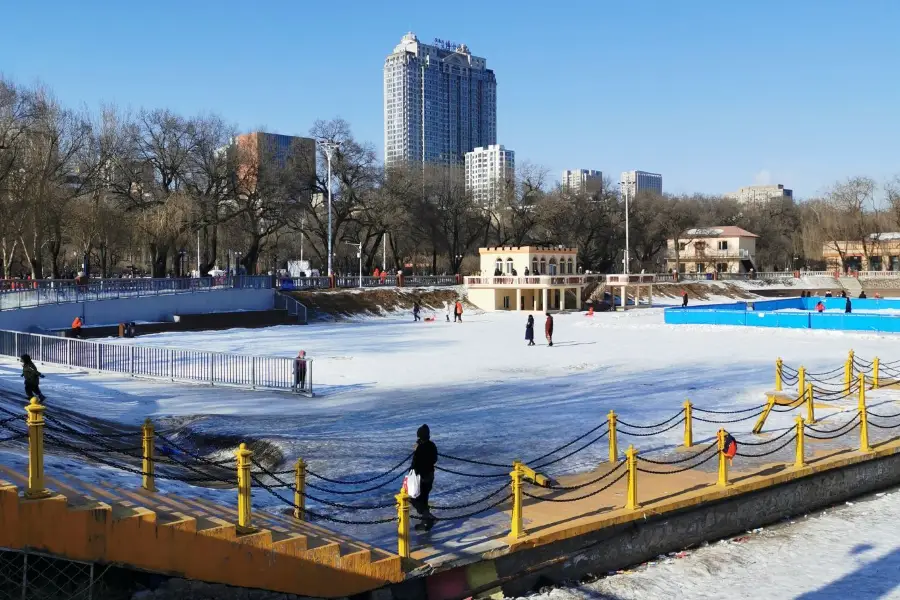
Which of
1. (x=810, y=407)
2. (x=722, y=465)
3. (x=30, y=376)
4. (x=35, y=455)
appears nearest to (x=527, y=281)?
(x=810, y=407)

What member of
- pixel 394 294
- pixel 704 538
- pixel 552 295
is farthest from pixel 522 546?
pixel 552 295

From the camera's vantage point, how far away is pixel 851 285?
88.4 m

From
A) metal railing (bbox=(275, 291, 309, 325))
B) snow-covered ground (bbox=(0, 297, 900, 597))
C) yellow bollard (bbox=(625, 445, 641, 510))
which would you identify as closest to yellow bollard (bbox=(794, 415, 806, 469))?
snow-covered ground (bbox=(0, 297, 900, 597))

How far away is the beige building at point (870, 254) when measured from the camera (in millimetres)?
104438

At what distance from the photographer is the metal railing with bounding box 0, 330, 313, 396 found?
23.6 metres

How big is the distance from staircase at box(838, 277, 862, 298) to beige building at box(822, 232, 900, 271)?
40.4 ft

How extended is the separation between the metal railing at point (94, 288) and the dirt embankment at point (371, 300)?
18.5 ft

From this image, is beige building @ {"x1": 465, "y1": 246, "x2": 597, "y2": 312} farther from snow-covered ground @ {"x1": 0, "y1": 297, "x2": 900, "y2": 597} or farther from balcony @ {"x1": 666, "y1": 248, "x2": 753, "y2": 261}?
balcony @ {"x1": 666, "y1": 248, "x2": 753, "y2": 261}

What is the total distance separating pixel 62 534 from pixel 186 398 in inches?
547

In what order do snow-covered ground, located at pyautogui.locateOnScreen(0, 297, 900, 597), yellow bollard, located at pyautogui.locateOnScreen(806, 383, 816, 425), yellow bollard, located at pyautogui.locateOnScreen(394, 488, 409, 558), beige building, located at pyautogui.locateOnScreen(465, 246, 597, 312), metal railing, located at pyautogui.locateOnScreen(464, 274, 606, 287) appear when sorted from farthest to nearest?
beige building, located at pyautogui.locateOnScreen(465, 246, 597, 312) < metal railing, located at pyautogui.locateOnScreen(464, 274, 606, 287) < yellow bollard, located at pyautogui.locateOnScreen(806, 383, 816, 425) < snow-covered ground, located at pyautogui.locateOnScreen(0, 297, 900, 597) < yellow bollard, located at pyautogui.locateOnScreen(394, 488, 409, 558)

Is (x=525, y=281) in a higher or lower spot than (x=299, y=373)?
higher

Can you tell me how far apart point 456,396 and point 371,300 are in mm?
37980

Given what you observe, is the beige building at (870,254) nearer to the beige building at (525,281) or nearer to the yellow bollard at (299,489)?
the beige building at (525,281)

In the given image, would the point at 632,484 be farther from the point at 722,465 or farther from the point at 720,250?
the point at 720,250
